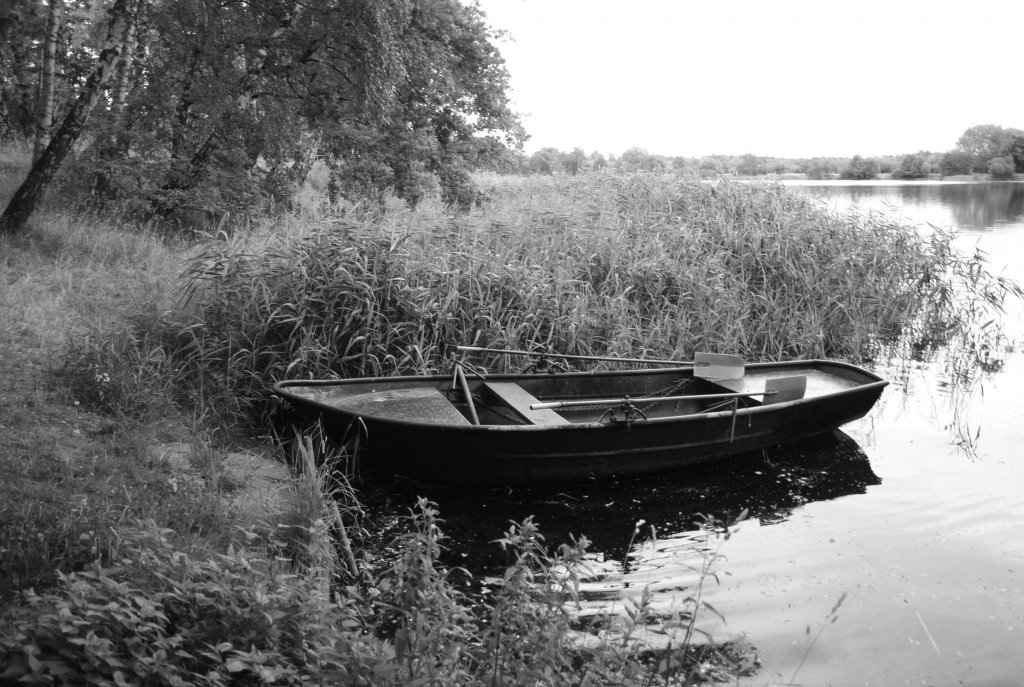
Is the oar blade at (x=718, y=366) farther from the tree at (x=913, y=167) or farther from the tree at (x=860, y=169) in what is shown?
the tree at (x=913, y=167)

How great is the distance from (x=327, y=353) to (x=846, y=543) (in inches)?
171

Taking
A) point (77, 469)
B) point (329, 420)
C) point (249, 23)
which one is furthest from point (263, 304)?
point (77, 469)

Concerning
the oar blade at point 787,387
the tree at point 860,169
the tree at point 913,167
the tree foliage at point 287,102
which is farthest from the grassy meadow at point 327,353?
the tree at point 913,167

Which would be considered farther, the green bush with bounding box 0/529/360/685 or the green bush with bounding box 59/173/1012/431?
the green bush with bounding box 59/173/1012/431

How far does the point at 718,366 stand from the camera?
26.3ft

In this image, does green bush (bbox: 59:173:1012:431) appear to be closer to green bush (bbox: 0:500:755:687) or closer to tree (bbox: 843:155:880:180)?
green bush (bbox: 0:500:755:687)

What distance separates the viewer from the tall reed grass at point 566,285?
24.8 feet

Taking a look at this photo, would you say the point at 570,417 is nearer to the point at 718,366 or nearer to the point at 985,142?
the point at 718,366

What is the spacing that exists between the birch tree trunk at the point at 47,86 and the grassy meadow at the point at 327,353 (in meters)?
0.89

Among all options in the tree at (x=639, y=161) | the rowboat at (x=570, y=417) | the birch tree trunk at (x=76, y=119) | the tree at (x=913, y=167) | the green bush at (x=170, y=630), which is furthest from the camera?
the tree at (x=913, y=167)

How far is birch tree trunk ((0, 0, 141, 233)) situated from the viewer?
891cm

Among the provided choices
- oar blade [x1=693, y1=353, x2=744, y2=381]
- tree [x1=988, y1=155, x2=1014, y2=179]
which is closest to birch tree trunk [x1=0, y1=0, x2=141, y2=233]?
oar blade [x1=693, y1=353, x2=744, y2=381]

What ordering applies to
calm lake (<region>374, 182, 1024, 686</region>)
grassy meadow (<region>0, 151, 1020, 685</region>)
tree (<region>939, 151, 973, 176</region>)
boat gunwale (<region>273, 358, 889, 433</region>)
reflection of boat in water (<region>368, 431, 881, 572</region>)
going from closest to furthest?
grassy meadow (<region>0, 151, 1020, 685</region>)
calm lake (<region>374, 182, 1024, 686</region>)
reflection of boat in water (<region>368, 431, 881, 572</region>)
boat gunwale (<region>273, 358, 889, 433</region>)
tree (<region>939, 151, 973, 176</region>)

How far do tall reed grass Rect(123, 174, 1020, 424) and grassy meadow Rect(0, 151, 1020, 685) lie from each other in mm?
34
